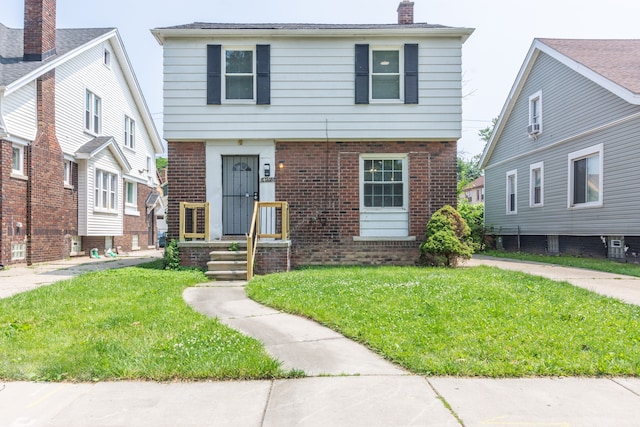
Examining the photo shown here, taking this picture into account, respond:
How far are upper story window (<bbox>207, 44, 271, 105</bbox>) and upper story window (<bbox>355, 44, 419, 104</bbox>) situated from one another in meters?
2.27

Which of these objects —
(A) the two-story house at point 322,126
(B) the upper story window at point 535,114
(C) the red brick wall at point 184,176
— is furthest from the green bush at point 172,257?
(B) the upper story window at point 535,114

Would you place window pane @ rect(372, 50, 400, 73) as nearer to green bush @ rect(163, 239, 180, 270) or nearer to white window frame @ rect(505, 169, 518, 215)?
green bush @ rect(163, 239, 180, 270)

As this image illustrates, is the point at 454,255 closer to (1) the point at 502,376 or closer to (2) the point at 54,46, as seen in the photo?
(1) the point at 502,376

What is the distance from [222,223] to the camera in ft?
36.8

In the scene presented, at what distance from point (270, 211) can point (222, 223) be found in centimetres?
127

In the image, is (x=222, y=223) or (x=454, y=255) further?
(x=222, y=223)

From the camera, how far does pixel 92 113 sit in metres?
Answer: 17.1

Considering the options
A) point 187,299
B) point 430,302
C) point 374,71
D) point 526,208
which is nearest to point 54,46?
point 374,71

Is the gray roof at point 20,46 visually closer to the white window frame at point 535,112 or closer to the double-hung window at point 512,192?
the white window frame at point 535,112

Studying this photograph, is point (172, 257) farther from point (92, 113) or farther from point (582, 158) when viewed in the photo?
point (582, 158)

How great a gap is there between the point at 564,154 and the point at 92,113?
17.1 m

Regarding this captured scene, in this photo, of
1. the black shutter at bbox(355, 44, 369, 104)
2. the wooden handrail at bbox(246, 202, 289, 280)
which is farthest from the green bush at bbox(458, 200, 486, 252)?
the wooden handrail at bbox(246, 202, 289, 280)

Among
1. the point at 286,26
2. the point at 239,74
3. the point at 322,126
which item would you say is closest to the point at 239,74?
the point at 239,74

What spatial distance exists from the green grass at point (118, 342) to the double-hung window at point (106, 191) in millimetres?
10903
